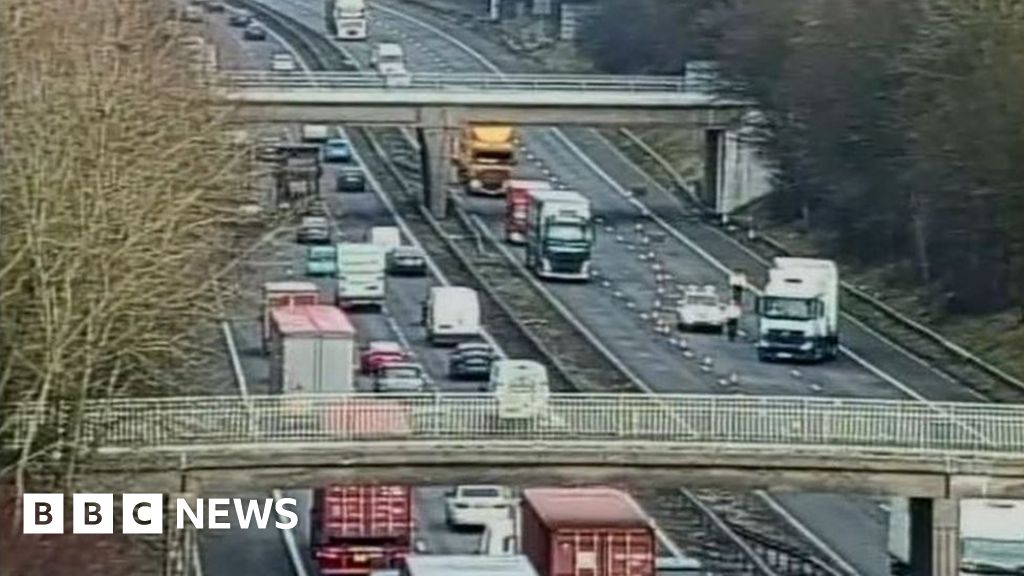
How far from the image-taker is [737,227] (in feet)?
195

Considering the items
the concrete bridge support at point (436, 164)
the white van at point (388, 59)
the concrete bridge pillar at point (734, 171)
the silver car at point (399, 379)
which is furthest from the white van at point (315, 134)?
the silver car at point (399, 379)

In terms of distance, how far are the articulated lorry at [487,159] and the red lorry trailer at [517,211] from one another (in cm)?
433

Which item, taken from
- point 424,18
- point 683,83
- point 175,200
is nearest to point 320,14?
point 424,18

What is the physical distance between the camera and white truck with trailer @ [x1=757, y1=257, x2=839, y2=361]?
46281 millimetres

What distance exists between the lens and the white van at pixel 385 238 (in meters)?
54.6

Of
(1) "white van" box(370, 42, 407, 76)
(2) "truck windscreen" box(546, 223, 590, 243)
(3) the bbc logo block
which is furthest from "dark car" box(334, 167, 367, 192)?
(3) the bbc logo block

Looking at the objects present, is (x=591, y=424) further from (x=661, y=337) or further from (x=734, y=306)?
(x=734, y=306)

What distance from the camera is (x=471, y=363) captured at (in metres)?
45.2

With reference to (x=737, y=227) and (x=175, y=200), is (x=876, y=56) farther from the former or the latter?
(x=175, y=200)

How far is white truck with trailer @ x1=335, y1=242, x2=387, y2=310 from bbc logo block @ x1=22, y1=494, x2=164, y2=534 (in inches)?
839

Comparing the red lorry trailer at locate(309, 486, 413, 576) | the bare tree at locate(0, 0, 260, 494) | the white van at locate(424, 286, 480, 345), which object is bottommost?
the white van at locate(424, 286, 480, 345)

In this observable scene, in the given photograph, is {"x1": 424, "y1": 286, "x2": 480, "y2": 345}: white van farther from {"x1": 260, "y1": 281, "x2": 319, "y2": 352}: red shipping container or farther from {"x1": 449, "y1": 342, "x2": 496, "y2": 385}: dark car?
{"x1": 260, "y1": 281, "x2": 319, "y2": 352}: red shipping container

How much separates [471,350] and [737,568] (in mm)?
12990

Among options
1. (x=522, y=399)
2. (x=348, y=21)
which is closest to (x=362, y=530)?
(x=522, y=399)
